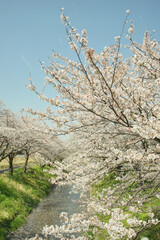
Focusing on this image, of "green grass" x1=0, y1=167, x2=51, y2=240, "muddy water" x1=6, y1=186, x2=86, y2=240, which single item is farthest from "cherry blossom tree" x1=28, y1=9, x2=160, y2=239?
"green grass" x1=0, y1=167, x2=51, y2=240

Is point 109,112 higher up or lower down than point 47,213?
higher up

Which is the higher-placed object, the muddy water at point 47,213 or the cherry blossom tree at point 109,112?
the cherry blossom tree at point 109,112

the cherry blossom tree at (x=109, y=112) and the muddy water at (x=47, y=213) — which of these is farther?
the muddy water at (x=47, y=213)

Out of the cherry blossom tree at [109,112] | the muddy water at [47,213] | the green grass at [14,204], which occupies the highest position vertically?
the cherry blossom tree at [109,112]

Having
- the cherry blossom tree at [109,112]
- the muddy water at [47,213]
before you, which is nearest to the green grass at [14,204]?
the muddy water at [47,213]

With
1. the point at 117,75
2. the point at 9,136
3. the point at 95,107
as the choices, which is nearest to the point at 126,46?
the point at 117,75

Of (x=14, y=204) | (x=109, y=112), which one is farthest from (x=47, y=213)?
(x=109, y=112)

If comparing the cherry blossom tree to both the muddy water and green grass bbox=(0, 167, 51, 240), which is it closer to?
the muddy water

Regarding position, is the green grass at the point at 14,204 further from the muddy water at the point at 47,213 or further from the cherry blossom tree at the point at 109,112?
the cherry blossom tree at the point at 109,112

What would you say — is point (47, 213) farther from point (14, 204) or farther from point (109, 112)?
point (109, 112)

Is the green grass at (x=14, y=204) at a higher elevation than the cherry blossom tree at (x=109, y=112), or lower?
lower

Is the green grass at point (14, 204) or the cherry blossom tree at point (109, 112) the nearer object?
the cherry blossom tree at point (109, 112)

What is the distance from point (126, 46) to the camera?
7.55m

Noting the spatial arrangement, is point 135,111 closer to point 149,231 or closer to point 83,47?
point 83,47
